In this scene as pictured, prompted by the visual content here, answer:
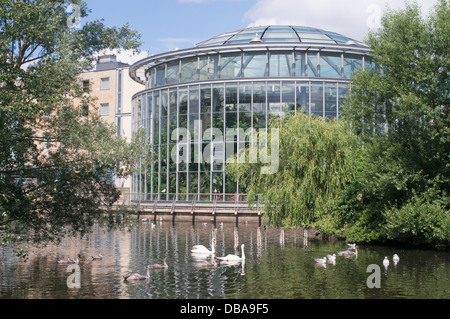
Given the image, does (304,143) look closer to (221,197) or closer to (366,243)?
(366,243)

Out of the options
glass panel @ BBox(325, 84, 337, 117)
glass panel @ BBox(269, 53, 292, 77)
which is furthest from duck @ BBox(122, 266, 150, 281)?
glass panel @ BBox(269, 53, 292, 77)

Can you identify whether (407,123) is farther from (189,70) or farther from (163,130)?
(163,130)

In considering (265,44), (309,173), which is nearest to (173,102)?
(265,44)

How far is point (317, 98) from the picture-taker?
51.2 metres

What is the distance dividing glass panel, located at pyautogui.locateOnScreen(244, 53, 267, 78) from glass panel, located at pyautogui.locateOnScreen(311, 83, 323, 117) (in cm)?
518

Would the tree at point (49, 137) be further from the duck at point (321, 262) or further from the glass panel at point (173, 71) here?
the glass panel at point (173, 71)

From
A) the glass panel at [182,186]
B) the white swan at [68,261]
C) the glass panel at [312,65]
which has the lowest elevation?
the white swan at [68,261]

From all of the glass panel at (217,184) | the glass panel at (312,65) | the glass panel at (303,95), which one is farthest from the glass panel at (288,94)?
Answer: the glass panel at (217,184)

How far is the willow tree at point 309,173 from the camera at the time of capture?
A: 31.4 metres

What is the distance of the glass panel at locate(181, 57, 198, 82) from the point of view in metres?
55.2

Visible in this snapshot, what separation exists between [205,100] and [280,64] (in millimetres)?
8111

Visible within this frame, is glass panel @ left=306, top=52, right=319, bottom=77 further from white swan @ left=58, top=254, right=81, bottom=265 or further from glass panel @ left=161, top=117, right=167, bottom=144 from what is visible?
white swan @ left=58, top=254, right=81, bottom=265

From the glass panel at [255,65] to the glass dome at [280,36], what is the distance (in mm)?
1479

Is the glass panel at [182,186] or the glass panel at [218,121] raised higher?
the glass panel at [218,121]
